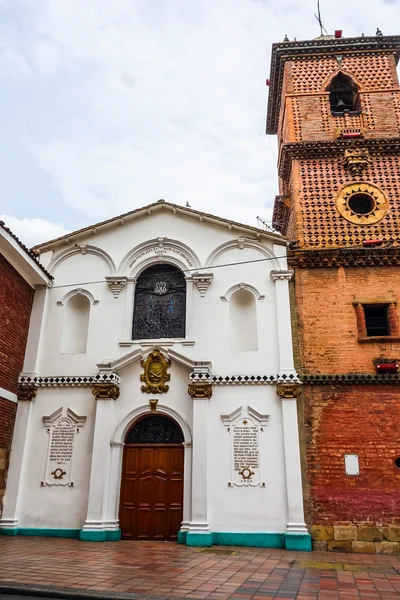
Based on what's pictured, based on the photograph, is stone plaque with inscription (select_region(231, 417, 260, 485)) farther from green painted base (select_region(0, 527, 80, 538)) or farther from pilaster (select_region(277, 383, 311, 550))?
green painted base (select_region(0, 527, 80, 538))

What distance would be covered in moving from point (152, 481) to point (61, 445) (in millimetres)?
2739

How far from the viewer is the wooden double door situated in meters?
12.2

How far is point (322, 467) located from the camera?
38.9 ft

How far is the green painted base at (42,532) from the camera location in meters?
12.2

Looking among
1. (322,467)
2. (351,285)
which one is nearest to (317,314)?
(351,285)

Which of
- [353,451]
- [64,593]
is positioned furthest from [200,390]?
[64,593]

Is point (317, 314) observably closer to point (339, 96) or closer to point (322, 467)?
Result: point (322, 467)

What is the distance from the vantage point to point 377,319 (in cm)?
1338

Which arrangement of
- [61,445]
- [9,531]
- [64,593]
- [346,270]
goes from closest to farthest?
[64,593], [9,531], [61,445], [346,270]

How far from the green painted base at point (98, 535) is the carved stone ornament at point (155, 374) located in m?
3.62

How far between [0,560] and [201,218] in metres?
10.4

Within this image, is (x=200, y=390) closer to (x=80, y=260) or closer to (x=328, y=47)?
(x=80, y=260)

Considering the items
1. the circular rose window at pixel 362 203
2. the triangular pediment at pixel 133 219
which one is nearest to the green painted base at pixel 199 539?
the triangular pediment at pixel 133 219

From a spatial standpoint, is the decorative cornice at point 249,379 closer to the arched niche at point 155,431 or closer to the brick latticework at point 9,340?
the arched niche at point 155,431
